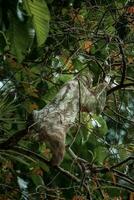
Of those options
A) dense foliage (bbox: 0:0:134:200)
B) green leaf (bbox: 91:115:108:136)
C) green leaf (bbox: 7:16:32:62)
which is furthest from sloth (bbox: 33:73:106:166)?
green leaf (bbox: 91:115:108:136)

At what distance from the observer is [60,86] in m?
2.53

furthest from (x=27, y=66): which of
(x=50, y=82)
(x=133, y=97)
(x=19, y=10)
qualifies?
(x=133, y=97)

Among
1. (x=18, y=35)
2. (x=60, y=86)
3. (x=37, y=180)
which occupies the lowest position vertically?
(x=37, y=180)

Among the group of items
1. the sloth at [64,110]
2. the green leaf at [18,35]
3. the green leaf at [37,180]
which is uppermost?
the green leaf at [18,35]

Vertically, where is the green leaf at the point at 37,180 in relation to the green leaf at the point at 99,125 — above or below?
below

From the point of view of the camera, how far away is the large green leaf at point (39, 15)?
1956 millimetres

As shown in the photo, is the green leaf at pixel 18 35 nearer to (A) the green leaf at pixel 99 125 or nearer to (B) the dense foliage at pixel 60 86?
(B) the dense foliage at pixel 60 86

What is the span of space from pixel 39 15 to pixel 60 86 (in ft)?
2.01

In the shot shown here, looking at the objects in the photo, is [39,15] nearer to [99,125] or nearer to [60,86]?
[60,86]

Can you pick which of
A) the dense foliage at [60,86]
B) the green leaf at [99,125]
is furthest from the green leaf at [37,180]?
the green leaf at [99,125]

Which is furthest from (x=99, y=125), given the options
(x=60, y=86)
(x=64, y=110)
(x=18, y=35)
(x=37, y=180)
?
(x=64, y=110)

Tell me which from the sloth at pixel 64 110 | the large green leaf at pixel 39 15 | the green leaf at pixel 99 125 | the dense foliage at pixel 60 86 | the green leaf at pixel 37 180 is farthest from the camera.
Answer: the green leaf at pixel 99 125

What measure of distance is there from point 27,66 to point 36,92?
18cm

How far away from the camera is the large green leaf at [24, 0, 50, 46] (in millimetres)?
1956
